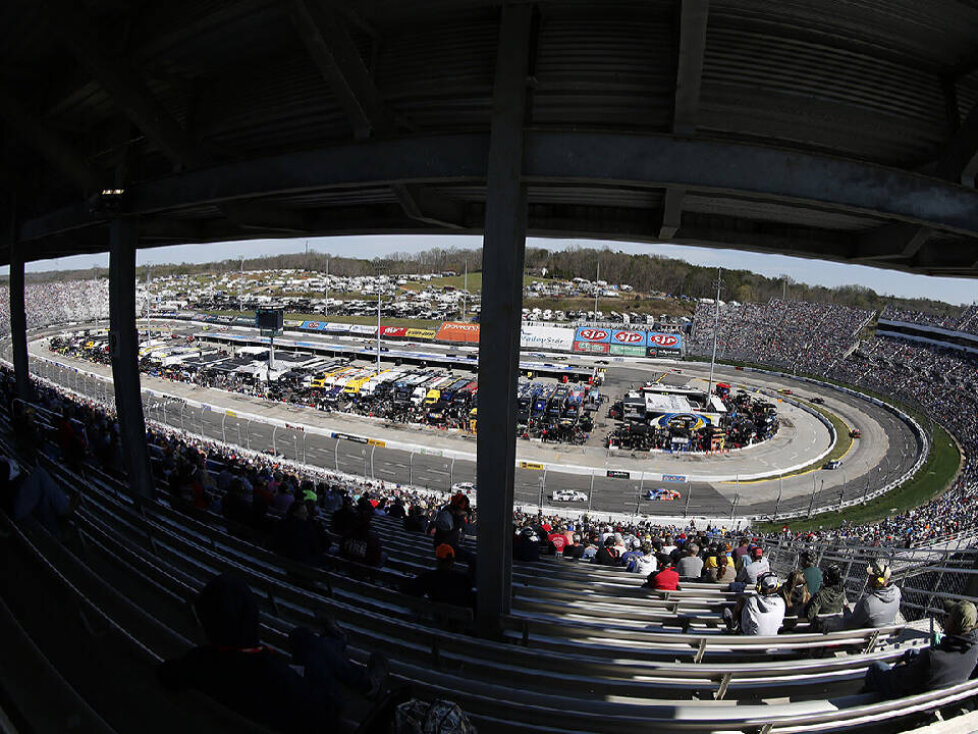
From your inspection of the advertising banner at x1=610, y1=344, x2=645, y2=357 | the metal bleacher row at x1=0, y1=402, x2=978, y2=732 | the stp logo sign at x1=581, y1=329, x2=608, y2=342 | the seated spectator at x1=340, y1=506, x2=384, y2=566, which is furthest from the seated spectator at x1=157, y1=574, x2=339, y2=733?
the advertising banner at x1=610, y1=344, x2=645, y2=357

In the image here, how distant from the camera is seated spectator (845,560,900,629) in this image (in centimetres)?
347

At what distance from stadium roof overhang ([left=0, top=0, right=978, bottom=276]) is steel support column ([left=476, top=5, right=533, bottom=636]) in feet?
0.61

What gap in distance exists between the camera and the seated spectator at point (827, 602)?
3.85 m

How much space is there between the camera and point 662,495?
1762 centimetres

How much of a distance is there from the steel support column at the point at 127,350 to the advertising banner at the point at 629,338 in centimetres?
3906

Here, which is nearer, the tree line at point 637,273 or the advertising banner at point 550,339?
the advertising banner at point 550,339

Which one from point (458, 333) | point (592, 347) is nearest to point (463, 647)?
point (458, 333)

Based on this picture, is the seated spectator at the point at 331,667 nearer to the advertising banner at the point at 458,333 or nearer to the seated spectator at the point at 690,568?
the seated spectator at the point at 690,568

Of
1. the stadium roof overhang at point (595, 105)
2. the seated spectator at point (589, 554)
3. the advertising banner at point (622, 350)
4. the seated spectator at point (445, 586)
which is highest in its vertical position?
the stadium roof overhang at point (595, 105)

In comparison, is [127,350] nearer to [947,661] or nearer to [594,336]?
[947,661]

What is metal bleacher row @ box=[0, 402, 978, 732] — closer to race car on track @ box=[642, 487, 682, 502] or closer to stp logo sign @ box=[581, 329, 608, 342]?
race car on track @ box=[642, 487, 682, 502]

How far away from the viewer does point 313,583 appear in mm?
3707

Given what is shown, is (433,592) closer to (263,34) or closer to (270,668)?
(270,668)

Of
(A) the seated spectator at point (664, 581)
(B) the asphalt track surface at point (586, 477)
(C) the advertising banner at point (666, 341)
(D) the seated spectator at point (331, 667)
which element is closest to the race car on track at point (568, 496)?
(B) the asphalt track surface at point (586, 477)
